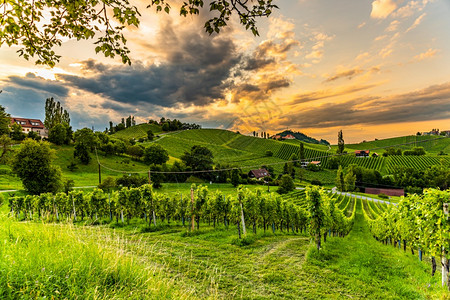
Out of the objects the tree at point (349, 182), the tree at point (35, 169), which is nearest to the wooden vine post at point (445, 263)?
the tree at point (35, 169)

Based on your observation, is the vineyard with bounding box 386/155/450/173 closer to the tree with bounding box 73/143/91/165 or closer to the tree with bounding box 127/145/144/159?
the tree with bounding box 127/145/144/159

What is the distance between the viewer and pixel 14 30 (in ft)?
11.9

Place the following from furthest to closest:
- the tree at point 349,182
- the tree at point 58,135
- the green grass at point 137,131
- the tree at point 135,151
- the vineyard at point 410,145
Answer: the vineyard at point 410,145 < the green grass at point 137,131 < the tree at point 349,182 < the tree at point 135,151 < the tree at point 58,135

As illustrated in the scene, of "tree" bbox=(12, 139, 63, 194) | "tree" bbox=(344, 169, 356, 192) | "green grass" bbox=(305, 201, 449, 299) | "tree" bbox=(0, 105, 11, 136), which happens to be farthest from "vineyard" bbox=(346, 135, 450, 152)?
"tree" bbox=(0, 105, 11, 136)

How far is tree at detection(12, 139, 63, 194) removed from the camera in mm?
34250

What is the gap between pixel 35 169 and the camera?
34.7 metres

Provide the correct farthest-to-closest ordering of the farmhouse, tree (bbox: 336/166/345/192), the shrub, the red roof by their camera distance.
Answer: the red roof, the farmhouse, tree (bbox: 336/166/345/192), the shrub

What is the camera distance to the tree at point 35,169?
34250 mm

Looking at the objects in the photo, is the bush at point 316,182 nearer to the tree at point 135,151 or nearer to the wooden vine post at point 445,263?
the tree at point 135,151

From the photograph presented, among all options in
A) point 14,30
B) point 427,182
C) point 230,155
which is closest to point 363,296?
point 14,30

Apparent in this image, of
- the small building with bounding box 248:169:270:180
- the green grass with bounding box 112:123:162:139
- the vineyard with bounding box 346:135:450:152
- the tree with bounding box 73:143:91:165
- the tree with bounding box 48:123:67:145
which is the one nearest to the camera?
the tree with bounding box 73:143:91:165

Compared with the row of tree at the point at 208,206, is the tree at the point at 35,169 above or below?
above

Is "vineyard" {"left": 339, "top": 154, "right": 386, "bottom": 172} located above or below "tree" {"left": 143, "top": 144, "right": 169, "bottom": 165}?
below

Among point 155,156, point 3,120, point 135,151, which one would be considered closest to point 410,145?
point 155,156
